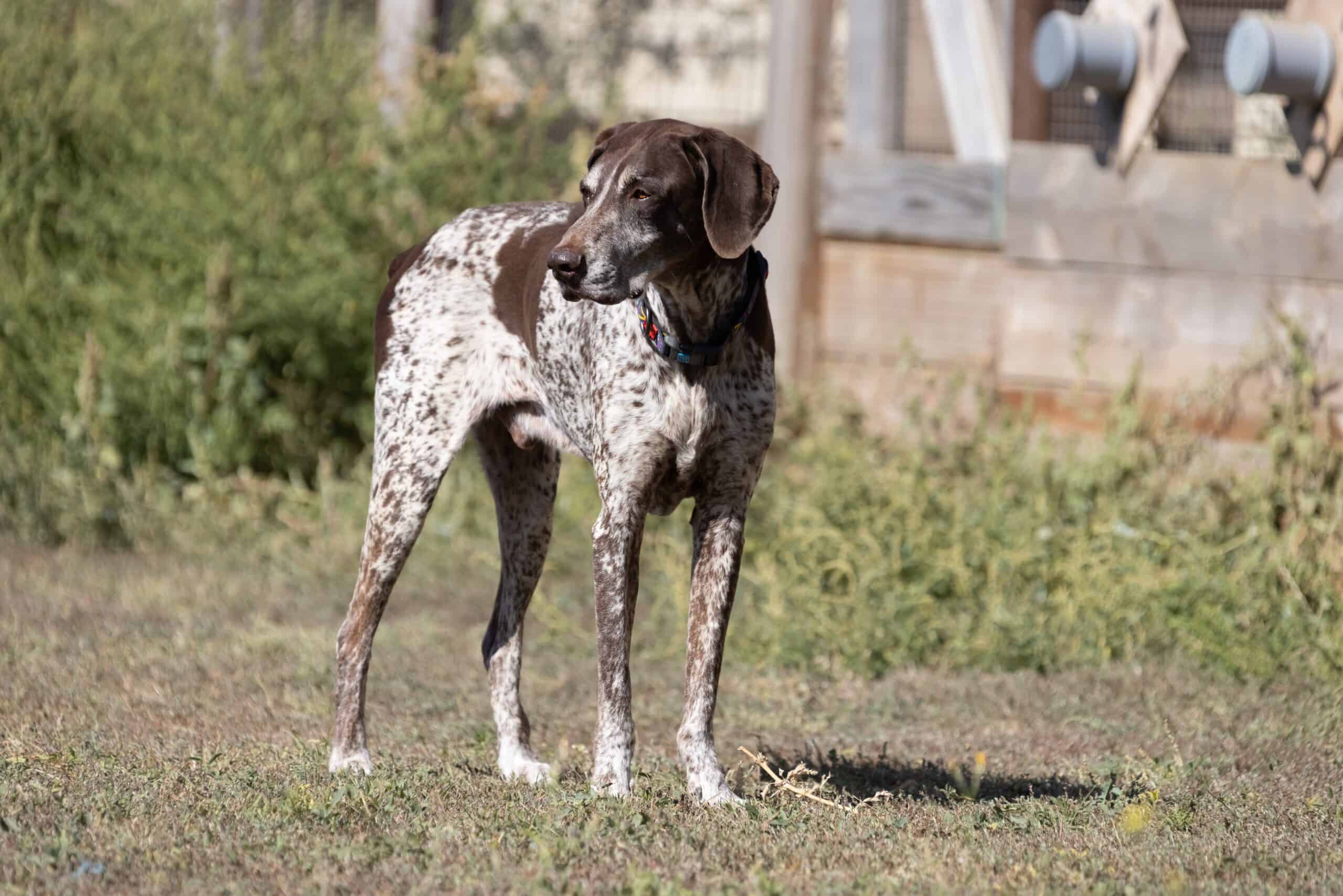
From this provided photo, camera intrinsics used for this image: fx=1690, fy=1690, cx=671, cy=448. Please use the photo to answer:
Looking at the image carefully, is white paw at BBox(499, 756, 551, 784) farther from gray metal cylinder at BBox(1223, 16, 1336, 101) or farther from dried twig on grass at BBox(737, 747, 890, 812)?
gray metal cylinder at BBox(1223, 16, 1336, 101)

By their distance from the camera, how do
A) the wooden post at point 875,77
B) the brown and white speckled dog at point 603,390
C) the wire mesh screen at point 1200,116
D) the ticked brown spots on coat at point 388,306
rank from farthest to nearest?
1. the wooden post at point 875,77
2. the wire mesh screen at point 1200,116
3. the ticked brown spots on coat at point 388,306
4. the brown and white speckled dog at point 603,390

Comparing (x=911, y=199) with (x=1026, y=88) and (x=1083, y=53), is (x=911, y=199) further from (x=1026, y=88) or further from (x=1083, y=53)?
(x=1083, y=53)

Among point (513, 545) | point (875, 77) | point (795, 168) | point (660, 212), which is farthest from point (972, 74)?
point (660, 212)

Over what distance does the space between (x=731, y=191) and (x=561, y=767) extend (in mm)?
1681

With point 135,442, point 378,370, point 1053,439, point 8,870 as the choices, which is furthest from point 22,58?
point 8,870

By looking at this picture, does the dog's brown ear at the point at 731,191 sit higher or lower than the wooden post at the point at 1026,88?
lower

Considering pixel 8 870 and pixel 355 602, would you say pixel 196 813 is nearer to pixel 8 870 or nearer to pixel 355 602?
pixel 8 870

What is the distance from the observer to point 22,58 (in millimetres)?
8180

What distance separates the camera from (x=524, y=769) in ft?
15.0

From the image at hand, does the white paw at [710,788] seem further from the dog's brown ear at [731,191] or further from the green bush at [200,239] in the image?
the green bush at [200,239]

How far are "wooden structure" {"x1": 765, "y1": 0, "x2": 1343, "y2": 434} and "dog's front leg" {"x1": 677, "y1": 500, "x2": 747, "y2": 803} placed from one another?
9.83 feet

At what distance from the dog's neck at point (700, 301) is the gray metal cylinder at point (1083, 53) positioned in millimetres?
3010

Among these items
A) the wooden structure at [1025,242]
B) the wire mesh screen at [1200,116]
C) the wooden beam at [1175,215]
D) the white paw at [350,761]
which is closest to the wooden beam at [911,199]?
the wooden structure at [1025,242]

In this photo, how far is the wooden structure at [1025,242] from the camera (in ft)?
21.4
